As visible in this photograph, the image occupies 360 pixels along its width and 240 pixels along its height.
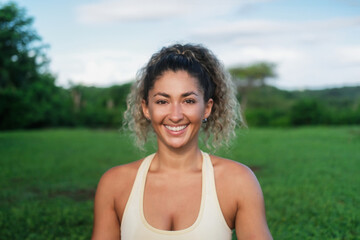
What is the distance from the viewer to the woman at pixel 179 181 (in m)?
2.13

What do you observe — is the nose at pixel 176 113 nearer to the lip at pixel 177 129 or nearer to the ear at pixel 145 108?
the lip at pixel 177 129

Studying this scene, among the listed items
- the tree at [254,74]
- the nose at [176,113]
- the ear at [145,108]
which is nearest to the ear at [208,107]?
the nose at [176,113]

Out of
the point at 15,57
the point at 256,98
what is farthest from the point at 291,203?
the point at 256,98

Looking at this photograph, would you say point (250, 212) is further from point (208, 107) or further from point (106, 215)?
point (106, 215)

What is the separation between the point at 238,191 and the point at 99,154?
371 inches

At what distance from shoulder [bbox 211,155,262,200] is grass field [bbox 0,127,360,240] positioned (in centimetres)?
35

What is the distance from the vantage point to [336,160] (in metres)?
9.08

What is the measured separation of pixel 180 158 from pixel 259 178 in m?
5.42

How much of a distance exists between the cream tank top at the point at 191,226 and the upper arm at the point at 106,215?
0.14 metres

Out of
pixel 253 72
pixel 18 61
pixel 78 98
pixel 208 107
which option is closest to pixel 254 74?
pixel 253 72

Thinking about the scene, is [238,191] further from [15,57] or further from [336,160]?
[15,57]

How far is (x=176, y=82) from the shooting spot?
87.2 inches

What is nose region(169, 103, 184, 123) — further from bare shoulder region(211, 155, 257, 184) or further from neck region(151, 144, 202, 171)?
bare shoulder region(211, 155, 257, 184)

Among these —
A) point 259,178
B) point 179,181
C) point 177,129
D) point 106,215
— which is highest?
point 177,129
